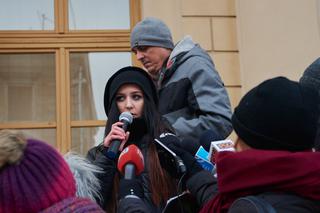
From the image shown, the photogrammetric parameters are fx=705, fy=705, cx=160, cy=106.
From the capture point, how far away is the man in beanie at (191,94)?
318 centimetres

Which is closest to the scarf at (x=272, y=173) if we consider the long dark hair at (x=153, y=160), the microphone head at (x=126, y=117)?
the long dark hair at (x=153, y=160)

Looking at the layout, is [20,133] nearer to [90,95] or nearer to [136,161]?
[136,161]

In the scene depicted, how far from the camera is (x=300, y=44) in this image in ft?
19.6

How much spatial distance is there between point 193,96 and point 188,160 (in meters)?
0.77

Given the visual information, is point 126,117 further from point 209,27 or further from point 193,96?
point 209,27

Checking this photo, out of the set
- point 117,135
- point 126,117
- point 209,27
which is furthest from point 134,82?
point 209,27

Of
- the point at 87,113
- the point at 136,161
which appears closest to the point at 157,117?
the point at 136,161

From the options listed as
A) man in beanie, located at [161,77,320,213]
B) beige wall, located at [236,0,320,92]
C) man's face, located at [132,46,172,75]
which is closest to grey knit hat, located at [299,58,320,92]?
man in beanie, located at [161,77,320,213]

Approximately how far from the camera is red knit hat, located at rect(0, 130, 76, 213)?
190 cm

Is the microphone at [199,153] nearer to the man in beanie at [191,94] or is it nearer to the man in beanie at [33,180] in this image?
the man in beanie at [191,94]

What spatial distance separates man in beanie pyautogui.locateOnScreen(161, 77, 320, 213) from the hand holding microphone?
38 cm

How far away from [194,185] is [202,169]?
9 cm

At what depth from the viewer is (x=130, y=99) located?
3102mm

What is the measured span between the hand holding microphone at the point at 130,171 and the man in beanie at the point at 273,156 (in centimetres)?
38
